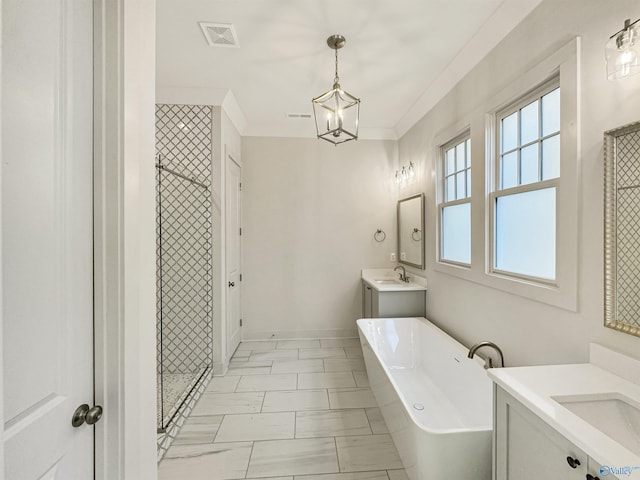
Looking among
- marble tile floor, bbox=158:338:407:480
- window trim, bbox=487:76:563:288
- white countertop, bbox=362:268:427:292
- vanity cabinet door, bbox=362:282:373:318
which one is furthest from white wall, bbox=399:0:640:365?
vanity cabinet door, bbox=362:282:373:318

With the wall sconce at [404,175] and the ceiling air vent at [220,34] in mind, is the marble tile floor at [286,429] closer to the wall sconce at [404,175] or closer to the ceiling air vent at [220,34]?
the wall sconce at [404,175]

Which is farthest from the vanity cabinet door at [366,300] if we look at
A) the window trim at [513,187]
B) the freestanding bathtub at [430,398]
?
the window trim at [513,187]

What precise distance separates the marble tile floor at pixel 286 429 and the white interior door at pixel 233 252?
47 cm

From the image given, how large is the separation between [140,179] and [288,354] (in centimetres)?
287

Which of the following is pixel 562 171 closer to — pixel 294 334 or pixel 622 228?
pixel 622 228

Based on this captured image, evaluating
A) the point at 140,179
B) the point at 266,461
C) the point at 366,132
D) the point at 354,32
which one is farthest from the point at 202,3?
the point at 266,461

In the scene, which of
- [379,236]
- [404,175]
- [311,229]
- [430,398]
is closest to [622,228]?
[430,398]

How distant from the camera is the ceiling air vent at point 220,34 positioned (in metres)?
1.99

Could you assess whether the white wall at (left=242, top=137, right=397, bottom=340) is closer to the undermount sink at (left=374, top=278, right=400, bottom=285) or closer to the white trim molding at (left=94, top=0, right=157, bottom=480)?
the undermount sink at (left=374, top=278, right=400, bottom=285)

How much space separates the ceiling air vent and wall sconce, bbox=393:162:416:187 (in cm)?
227

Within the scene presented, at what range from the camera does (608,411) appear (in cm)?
106

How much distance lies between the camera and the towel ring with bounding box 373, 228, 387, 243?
395 centimetres

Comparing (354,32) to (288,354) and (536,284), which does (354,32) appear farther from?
(288,354)

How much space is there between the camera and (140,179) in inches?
41.5
